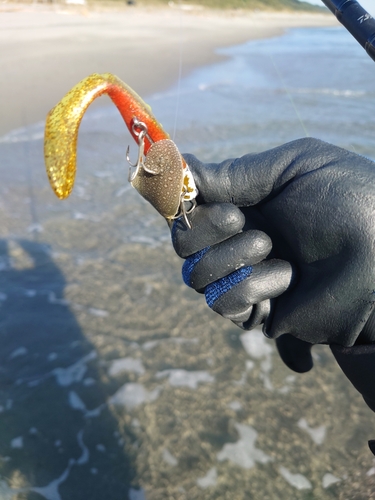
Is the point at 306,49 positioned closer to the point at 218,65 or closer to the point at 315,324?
the point at 218,65

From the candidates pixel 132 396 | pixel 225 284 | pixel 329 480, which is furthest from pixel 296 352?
pixel 132 396

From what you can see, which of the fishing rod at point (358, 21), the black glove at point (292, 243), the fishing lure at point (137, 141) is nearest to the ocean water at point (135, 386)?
the black glove at point (292, 243)

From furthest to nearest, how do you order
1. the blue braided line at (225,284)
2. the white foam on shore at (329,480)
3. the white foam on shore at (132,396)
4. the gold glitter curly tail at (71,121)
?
the white foam on shore at (132,396), the white foam on shore at (329,480), the blue braided line at (225,284), the gold glitter curly tail at (71,121)

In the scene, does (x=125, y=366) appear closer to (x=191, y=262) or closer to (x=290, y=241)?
(x=191, y=262)

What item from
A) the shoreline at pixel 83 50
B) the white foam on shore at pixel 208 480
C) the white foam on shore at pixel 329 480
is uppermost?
the white foam on shore at pixel 329 480

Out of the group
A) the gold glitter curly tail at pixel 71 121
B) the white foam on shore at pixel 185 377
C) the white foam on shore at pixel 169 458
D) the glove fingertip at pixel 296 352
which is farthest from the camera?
the white foam on shore at pixel 185 377

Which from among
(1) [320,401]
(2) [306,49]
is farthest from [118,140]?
(2) [306,49]

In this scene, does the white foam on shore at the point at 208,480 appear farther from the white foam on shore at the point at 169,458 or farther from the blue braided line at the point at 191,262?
the blue braided line at the point at 191,262
